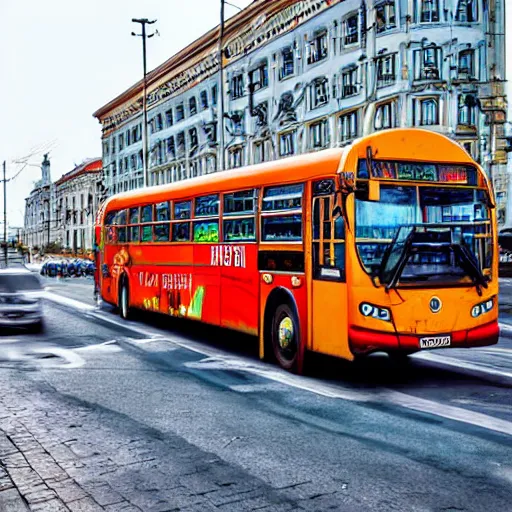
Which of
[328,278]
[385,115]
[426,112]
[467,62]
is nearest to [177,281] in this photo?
[328,278]

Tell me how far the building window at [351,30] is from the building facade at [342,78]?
51 millimetres

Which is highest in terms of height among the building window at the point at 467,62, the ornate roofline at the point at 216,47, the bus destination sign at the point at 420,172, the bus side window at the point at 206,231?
the ornate roofline at the point at 216,47

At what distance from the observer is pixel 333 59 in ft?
141

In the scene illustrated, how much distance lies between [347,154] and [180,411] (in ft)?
13.0

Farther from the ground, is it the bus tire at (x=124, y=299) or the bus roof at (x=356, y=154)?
the bus roof at (x=356, y=154)

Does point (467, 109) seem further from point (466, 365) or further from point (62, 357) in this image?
point (62, 357)

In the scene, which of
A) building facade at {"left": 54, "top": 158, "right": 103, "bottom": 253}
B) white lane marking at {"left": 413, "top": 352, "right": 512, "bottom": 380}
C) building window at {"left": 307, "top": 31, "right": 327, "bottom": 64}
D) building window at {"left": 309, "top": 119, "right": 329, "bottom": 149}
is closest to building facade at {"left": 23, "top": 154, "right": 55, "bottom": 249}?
building facade at {"left": 54, "top": 158, "right": 103, "bottom": 253}

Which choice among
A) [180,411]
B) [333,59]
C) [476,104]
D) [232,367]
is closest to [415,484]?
[180,411]

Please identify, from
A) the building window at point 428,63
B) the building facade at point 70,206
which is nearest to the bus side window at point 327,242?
the building window at point 428,63

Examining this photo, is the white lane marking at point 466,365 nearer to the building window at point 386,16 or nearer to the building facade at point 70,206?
the building window at point 386,16

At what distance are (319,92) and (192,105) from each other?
61.7 ft

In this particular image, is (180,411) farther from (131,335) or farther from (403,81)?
(403,81)

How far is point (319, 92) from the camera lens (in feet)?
146

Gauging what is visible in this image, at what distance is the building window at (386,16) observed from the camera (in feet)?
128
